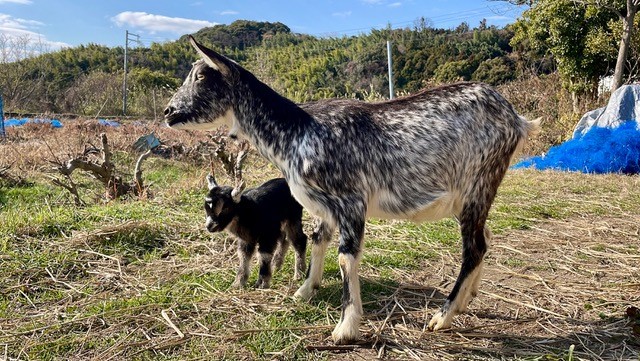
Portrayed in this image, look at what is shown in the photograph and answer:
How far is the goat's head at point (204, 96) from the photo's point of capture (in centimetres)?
381

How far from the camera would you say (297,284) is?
4598mm

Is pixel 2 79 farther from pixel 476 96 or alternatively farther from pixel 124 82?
pixel 476 96

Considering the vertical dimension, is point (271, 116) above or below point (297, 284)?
above

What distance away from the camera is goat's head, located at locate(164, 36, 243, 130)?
12.5 ft

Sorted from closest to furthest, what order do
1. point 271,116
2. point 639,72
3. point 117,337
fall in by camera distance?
point 117,337 < point 271,116 < point 639,72

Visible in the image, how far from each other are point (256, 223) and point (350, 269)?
125 cm

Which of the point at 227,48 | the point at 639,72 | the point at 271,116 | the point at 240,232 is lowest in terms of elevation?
the point at 240,232

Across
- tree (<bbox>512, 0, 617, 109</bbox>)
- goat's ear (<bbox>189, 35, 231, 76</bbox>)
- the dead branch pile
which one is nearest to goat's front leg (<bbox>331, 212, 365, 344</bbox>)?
goat's ear (<bbox>189, 35, 231, 76</bbox>)

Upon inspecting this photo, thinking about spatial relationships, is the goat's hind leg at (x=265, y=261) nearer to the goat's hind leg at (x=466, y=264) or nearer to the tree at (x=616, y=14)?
the goat's hind leg at (x=466, y=264)

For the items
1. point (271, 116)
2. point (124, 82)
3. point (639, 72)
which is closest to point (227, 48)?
point (124, 82)

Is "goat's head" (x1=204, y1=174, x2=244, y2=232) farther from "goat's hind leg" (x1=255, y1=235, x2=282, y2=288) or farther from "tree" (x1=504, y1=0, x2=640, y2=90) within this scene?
"tree" (x1=504, y1=0, x2=640, y2=90)

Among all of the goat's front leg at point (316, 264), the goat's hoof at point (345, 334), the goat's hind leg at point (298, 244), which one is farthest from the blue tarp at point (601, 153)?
the goat's hoof at point (345, 334)

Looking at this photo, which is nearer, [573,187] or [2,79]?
[573,187]

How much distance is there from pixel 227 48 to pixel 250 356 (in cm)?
5139
